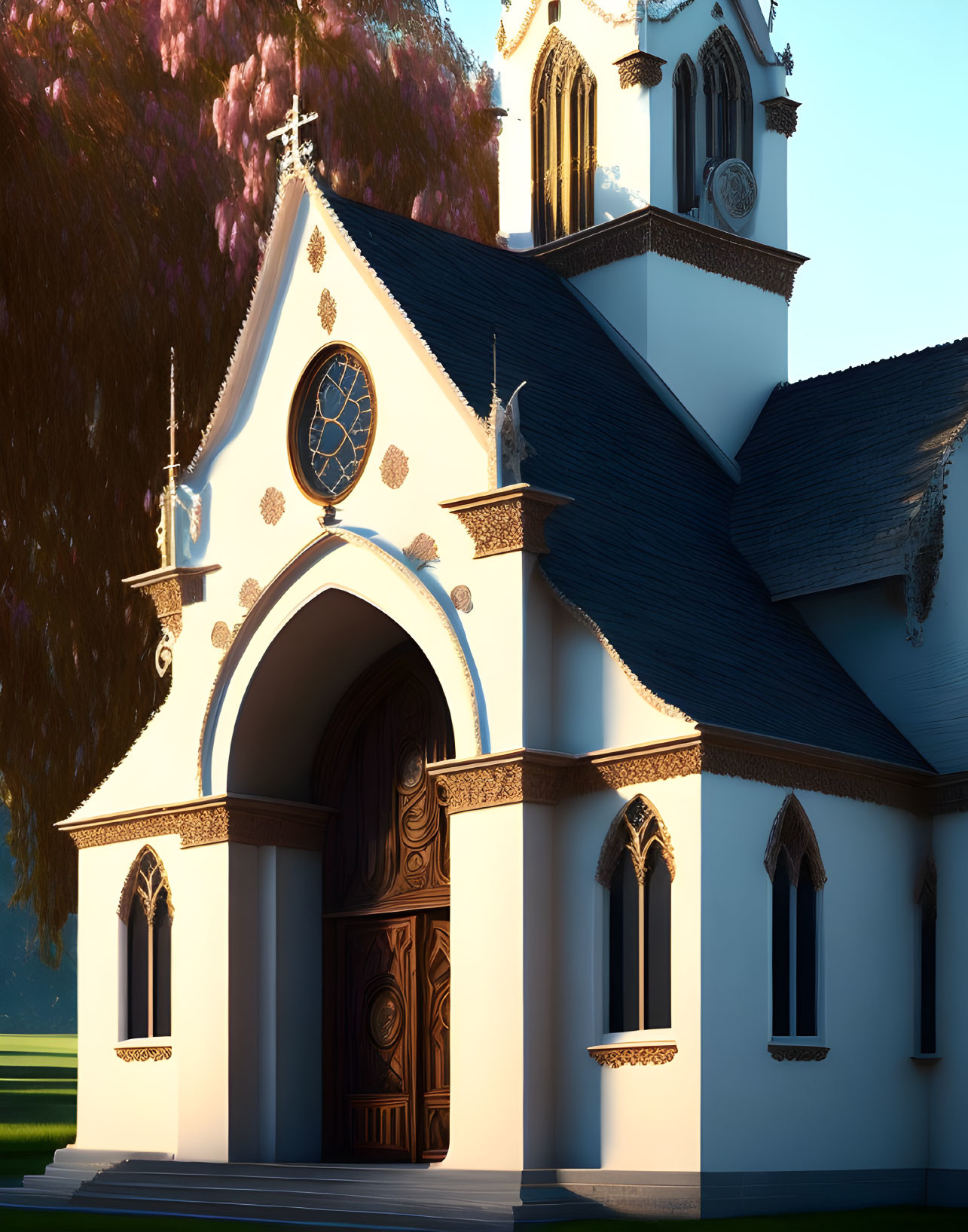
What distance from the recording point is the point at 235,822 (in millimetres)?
22969

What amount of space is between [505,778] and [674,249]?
9661 millimetres

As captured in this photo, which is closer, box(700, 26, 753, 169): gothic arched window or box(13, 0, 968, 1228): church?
box(13, 0, 968, 1228): church

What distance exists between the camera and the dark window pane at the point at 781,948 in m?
19.6

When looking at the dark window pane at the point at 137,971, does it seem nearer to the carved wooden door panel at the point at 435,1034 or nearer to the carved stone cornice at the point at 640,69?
the carved wooden door panel at the point at 435,1034

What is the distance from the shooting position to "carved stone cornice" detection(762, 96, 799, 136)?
28.3 metres

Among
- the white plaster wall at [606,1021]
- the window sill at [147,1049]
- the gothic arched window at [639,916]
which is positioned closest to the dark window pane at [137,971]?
the window sill at [147,1049]

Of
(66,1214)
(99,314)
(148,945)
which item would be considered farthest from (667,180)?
(66,1214)

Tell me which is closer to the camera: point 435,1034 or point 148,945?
point 435,1034

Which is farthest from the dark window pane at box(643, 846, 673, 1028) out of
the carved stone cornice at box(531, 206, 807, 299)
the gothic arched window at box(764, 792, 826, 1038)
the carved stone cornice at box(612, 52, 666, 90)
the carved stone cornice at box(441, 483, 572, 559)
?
the carved stone cornice at box(612, 52, 666, 90)

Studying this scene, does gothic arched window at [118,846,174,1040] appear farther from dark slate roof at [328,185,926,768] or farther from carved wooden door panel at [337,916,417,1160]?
dark slate roof at [328,185,926,768]

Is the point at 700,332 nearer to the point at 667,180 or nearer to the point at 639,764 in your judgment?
the point at 667,180

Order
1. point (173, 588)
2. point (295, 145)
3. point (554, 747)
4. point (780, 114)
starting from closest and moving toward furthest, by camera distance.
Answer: point (554, 747) < point (295, 145) < point (173, 588) < point (780, 114)

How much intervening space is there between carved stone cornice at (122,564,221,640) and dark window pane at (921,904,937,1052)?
8.88 metres

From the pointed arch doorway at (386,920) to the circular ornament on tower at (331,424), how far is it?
223 centimetres
